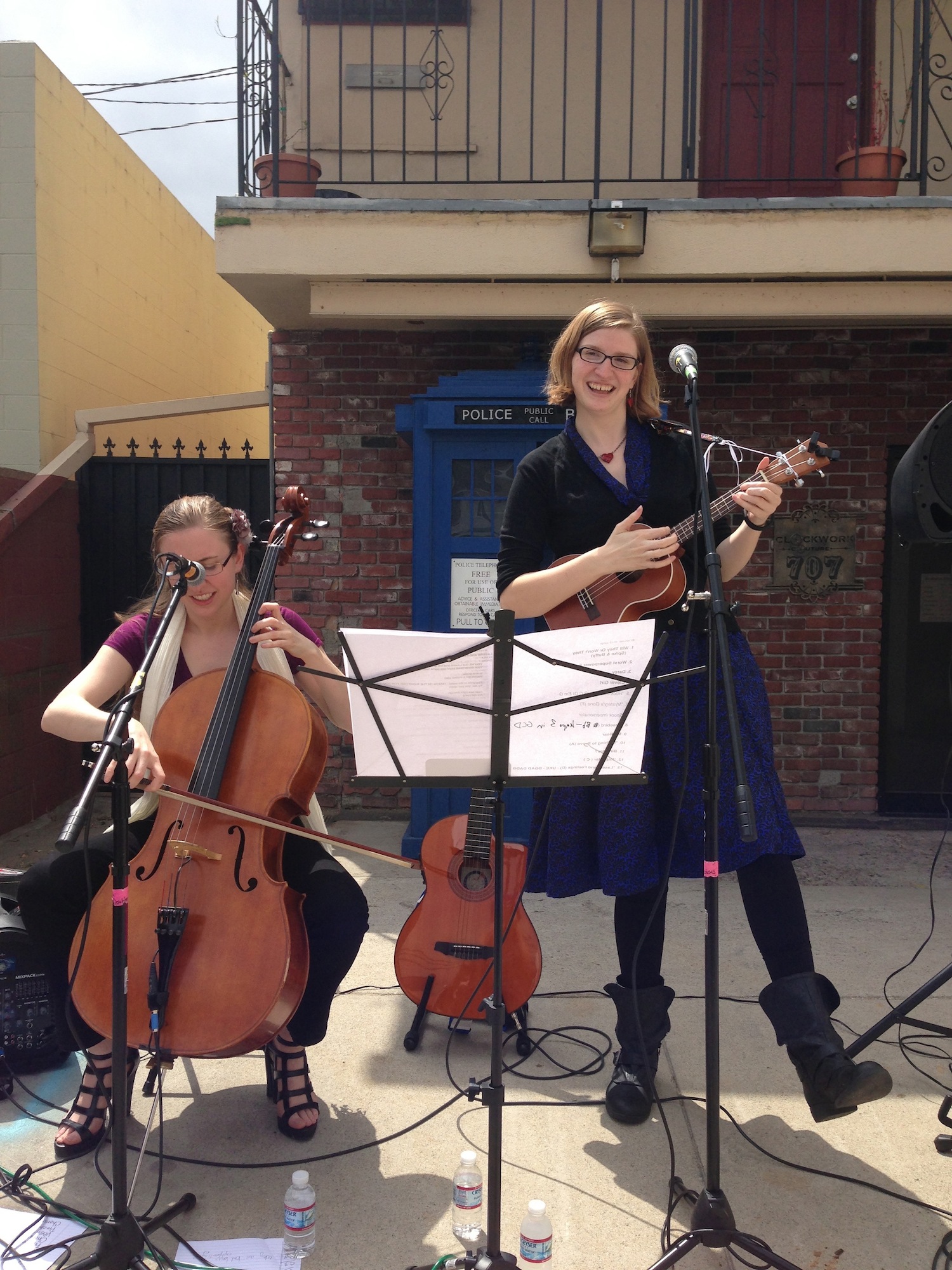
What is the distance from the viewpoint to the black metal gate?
5953 mm

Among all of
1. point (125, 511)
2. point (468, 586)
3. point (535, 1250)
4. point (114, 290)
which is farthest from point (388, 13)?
point (535, 1250)

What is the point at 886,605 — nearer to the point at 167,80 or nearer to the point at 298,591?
the point at 298,591

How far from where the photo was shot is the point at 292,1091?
238cm

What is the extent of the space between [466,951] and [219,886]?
2.93ft

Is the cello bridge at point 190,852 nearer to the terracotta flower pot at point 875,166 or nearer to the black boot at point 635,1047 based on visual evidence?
the black boot at point 635,1047

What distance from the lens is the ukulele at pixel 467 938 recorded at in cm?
273

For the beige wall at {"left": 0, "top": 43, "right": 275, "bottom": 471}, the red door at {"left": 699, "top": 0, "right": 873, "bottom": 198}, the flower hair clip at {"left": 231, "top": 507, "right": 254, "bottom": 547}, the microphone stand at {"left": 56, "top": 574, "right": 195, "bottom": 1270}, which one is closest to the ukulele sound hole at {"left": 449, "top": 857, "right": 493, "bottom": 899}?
the flower hair clip at {"left": 231, "top": 507, "right": 254, "bottom": 547}

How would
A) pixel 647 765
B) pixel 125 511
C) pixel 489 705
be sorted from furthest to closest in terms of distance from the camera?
pixel 125 511 → pixel 647 765 → pixel 489 705

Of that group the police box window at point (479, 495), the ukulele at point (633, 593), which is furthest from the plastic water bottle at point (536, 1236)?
the police box window at point (479, 495)

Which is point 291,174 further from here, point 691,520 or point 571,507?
point 691,520

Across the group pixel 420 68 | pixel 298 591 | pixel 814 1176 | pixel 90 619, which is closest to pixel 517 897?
pixel 814 1176

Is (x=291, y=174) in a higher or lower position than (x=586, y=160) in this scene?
lower

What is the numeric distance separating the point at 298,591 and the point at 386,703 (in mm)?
3632

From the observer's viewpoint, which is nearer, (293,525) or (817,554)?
(293,525)
